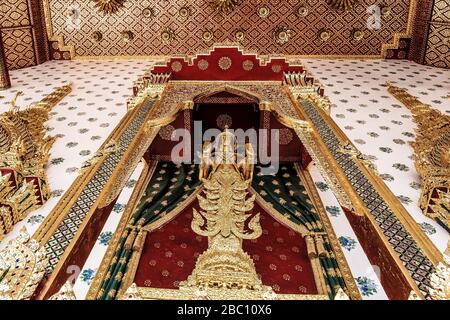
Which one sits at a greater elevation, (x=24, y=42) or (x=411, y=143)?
(x=24, y=42)

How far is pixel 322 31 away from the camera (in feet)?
34.0

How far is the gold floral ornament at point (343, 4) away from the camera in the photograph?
32.7ft

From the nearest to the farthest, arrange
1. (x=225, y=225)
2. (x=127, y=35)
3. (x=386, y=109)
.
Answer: (x=225, y=225), (x=386, y=109), (x=127, y=35)

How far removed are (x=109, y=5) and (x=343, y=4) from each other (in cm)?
635

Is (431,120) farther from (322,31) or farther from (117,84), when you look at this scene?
(117,84)

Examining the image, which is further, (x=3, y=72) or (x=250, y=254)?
(x=3, y=72)

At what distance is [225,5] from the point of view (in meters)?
10.1

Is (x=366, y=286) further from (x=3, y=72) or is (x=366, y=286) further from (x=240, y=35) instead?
(x=240, y=35)

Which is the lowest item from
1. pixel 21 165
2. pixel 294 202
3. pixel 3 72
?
pixel 294 202

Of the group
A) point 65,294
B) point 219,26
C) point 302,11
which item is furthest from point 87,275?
point 302,11

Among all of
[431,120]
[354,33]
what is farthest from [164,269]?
[354,33]

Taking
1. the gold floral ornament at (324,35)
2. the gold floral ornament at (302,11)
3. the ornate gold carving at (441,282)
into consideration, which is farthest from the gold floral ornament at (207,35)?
the ornate gold carving at (441,282)

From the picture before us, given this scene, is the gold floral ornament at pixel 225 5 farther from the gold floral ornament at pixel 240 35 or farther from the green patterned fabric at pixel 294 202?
the green patterned fabric at pixel 294 202
